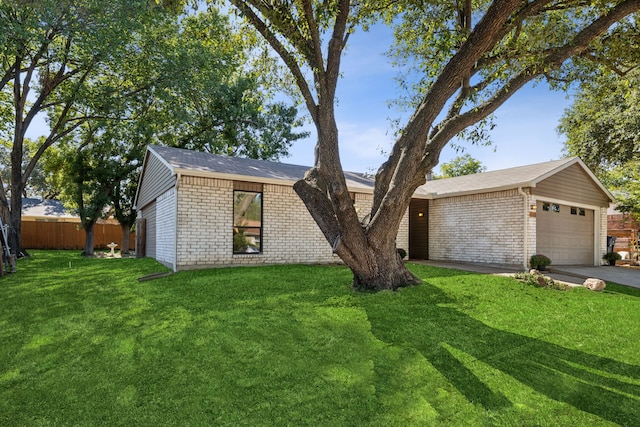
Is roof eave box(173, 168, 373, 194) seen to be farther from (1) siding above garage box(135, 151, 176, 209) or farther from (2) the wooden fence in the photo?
(2) the wooden fence

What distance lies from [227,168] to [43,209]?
21.9 metres

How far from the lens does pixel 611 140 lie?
17422 mm

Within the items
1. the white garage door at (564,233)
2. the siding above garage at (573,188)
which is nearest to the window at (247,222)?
the siding above garage at (573,188)

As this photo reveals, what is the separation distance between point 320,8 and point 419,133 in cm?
269

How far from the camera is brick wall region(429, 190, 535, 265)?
11.1 m

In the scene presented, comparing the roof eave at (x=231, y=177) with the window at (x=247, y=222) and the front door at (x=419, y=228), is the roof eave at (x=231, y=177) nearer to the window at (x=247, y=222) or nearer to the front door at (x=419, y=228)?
the window at (x=247, y=222)

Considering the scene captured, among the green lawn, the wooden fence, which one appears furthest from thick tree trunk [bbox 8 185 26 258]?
Result: the green lawn

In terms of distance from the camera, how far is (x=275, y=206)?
10.7 m

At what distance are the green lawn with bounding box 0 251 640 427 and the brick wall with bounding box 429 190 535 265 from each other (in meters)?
4.33

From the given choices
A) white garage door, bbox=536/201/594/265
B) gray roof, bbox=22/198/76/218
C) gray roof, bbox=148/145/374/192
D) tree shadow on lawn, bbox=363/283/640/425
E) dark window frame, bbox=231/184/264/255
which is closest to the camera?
tree shadow on lawn, bbox=363/283/640/425

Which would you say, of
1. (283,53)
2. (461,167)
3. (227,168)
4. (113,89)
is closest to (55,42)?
(113,89)

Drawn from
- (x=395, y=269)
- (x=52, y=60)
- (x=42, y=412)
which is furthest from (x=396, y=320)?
(x=52, y=60)

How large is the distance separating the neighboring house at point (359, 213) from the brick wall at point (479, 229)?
0.11 feet

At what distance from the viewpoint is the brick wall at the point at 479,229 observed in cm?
1115
